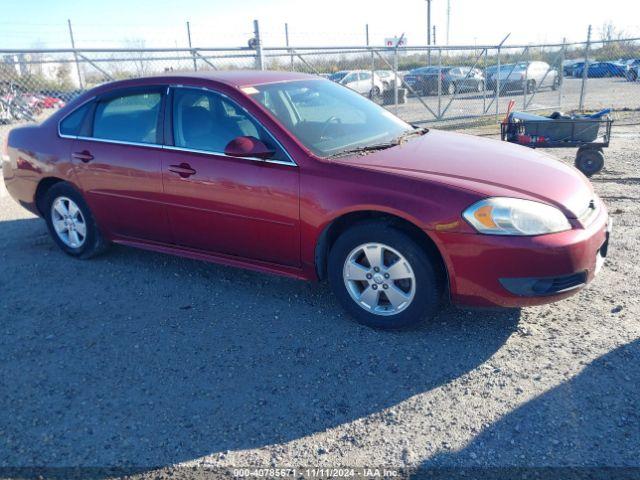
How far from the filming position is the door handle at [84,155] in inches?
191

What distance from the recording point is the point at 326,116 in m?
4.46

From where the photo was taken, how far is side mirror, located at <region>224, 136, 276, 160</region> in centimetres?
383

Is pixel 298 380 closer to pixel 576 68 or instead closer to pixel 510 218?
pixel 510 218

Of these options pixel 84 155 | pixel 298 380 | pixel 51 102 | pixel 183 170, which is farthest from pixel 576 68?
pixel 298 380

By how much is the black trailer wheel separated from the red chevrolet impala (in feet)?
13.4

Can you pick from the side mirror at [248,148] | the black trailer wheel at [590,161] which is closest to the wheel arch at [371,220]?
the side mirror at [248,148]

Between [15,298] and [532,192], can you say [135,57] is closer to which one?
[15,298]

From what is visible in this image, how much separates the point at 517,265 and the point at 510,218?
273mm

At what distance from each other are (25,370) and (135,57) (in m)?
8.05

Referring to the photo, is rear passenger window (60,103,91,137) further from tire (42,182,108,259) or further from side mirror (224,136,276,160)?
side mirror (224,136,276,160)

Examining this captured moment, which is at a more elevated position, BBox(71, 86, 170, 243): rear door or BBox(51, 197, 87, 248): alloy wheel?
BBox(71, 86, 170, 243): rear door

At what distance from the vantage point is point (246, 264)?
4215 mm

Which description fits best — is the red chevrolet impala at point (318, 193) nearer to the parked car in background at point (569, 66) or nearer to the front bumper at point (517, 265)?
the front bumper at point (517, 265)

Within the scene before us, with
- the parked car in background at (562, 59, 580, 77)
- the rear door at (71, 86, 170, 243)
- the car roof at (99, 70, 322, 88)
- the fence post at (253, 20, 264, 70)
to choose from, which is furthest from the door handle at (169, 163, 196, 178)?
the parked car in background at (562, 59, 580, 77)
